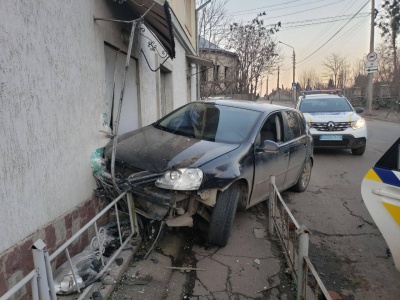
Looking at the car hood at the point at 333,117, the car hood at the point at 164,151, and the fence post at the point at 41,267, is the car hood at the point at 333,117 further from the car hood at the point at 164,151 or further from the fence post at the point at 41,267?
the fence post at the point at 41,267

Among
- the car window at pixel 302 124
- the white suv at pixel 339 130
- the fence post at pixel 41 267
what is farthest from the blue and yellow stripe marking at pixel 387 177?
the white suv at pixel 339 130

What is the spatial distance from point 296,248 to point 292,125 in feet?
7.86

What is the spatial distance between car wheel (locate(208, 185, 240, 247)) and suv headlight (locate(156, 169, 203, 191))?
41 cm

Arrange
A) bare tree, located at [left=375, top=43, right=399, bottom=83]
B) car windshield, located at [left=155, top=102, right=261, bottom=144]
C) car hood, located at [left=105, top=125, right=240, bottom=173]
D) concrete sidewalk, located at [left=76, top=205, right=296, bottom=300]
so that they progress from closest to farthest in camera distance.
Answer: concrete sidewalk, located at [left=76, top=205, right=296, bottom=300] → car hood, located at [left=105, top=125, right=240, bottom=173] → car windshield, located at [left=155, top=102, right=261, bottom=144] → bare tree, located at [left=375, top=43, right=399, bottom=83]

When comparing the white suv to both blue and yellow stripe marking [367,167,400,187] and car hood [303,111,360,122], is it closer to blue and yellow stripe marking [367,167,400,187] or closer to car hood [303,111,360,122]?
car hood [303,111,360,122]

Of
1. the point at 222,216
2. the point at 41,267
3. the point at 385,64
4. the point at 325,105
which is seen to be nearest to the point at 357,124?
the point at 325,105

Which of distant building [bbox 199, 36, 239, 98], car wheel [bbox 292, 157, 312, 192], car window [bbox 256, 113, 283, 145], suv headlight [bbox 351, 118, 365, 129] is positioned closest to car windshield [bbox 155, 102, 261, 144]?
car window [bbox 256, 113, 283, 145]

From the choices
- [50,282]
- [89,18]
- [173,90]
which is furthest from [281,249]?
[173,90]

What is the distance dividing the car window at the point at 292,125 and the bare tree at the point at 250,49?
66.1 ft

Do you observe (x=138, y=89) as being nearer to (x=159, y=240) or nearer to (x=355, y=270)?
(x=159, y=240)

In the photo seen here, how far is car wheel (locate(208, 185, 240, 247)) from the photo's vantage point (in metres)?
3.41

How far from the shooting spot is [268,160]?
167 inches

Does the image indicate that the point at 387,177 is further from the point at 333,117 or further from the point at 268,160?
the point at 333,117

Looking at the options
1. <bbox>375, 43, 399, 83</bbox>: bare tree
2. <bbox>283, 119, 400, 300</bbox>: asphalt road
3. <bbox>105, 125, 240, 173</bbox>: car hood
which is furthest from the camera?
<bbox>375, 43, 399, 83</bbox>: bare tree
